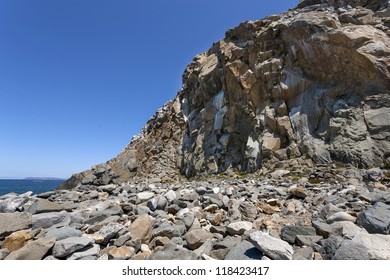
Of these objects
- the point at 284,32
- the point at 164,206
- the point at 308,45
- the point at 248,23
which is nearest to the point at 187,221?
the point at 164,206

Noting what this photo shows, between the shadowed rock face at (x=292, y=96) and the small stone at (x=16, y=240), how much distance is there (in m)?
21.3

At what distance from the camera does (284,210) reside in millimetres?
7543

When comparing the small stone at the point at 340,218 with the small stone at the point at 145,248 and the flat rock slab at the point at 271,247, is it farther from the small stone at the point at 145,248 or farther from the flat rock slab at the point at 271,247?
the small stone at the point at 145,248

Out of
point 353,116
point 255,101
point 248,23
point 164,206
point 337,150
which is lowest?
point 164,206

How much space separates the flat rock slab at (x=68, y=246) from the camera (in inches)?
163

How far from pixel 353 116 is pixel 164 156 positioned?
97.9 ft

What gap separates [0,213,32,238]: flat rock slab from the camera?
487 centimetres

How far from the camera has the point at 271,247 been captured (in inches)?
165

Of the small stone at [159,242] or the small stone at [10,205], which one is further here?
the small stone at [10,205]

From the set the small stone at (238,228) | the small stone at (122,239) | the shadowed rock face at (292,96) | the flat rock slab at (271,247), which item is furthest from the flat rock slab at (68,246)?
the shadowed rock face at (292,96)

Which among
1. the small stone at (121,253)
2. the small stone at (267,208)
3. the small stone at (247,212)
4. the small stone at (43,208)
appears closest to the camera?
the small stone at (121,253)

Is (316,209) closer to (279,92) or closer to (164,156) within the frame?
(279,92)

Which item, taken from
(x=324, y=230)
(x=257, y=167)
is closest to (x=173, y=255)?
(x=324, y=230)
